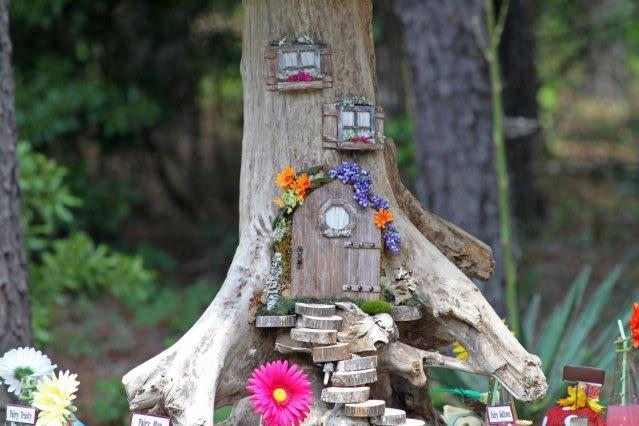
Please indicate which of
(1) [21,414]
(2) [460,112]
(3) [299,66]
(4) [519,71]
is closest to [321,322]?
(3) [299,66]

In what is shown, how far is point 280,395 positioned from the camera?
8.50 ft

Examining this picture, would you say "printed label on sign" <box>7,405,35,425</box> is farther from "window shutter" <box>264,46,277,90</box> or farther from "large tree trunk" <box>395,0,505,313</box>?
"large tree trunk" <box>395,0,505,313</box>

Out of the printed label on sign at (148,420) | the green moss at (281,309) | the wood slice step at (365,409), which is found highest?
the green moss at (281,309)

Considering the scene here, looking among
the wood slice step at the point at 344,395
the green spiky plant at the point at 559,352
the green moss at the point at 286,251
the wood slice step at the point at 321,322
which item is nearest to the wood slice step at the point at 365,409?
the wood slice step at the point at 344,395

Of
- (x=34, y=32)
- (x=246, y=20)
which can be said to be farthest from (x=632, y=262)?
(x=246, y=20)

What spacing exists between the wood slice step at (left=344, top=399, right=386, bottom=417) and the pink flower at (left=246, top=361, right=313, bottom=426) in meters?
0.13

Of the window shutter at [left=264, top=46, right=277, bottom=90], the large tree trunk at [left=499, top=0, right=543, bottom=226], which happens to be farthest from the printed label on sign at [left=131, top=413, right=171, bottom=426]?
the large tree trunk at [left=499, top=0, right=543, bottom=226]

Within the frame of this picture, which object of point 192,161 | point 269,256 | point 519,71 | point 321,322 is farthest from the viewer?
point 192,161

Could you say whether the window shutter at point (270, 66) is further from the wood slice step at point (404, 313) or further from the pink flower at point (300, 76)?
the wood slice step at point (404, 313)

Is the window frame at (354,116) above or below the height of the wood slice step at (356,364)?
above

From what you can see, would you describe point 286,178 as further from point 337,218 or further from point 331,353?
point 331,353

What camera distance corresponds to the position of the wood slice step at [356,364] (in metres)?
2.66

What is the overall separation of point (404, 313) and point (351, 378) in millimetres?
331

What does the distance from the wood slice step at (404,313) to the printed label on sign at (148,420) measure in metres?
0.76
